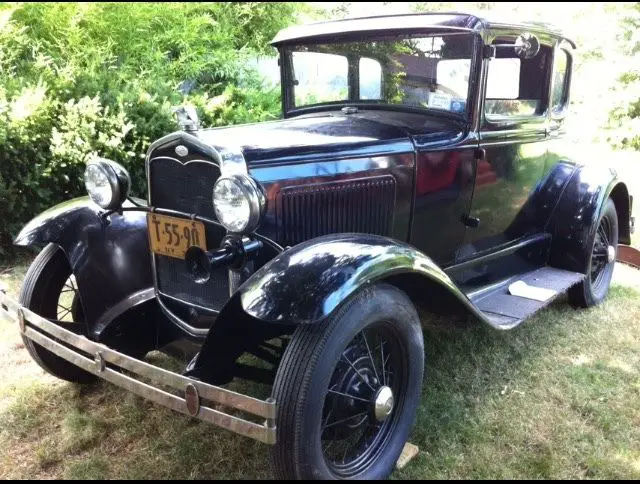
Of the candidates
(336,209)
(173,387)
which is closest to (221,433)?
(173,387)

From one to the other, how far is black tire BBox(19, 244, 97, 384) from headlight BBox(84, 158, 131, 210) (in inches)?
17.9

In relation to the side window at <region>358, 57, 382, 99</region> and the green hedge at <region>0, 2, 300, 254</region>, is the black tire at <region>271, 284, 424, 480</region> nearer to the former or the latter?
the side window at <region>358, 57, 382, 99</region>

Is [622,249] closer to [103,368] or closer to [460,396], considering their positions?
[460,396]

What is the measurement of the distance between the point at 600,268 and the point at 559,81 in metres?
1.48

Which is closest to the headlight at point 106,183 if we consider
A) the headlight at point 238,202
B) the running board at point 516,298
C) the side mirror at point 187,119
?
the side mirror at point 187,119

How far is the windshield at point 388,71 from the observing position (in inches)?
122

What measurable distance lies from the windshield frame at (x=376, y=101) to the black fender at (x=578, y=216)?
126cm

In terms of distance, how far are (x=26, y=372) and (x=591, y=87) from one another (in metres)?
11.0

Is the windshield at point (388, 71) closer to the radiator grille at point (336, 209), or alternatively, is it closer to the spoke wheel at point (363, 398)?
the radiator grille at point (336, 209)

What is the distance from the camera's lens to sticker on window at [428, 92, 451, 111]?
3184 millimetres

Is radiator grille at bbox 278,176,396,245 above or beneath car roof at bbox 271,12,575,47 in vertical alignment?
beneath

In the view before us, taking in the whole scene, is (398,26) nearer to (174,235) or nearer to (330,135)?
(330,135)

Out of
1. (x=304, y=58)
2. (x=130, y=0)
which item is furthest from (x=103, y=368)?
(x=130, y=0)

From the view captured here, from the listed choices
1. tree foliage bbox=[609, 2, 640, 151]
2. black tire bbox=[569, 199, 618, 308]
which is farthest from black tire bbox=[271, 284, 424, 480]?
tree foliage bbox=[609, 2, 640, 151]
